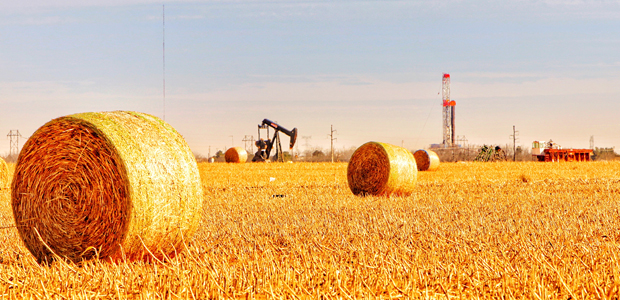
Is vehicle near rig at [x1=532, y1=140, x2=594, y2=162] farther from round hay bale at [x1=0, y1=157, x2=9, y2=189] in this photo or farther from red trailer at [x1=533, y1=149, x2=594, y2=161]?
round hay bale at [x1=0, y1=157, x2=9, y2=189]

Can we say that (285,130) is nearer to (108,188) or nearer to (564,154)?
(564,154)

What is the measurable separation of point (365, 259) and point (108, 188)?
272 centimetres

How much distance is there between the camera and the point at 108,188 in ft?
19.7

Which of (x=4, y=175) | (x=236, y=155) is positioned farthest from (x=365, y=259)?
(x=236, y=155)

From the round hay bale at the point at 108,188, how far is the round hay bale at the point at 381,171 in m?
7.72

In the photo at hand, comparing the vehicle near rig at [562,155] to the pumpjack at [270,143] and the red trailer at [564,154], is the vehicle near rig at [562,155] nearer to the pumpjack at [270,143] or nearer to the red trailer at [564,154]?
the red trailer at [564,154]

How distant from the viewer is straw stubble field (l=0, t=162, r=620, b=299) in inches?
192

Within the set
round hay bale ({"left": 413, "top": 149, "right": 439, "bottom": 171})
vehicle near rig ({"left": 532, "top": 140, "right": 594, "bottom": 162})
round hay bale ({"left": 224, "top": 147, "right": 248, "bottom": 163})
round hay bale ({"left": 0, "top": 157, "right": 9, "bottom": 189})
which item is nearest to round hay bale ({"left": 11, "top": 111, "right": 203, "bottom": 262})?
round hay bale ({"left": 0, "top": 157, "right": 9, "bottom": 189})

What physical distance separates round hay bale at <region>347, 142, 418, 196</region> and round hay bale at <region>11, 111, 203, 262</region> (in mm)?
7724

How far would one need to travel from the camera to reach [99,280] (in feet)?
17.2

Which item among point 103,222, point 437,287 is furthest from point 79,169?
point 437,287

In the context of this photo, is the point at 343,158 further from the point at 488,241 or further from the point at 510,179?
the point at 488,241

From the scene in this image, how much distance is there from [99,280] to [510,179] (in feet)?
57.4

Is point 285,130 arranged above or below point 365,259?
above
